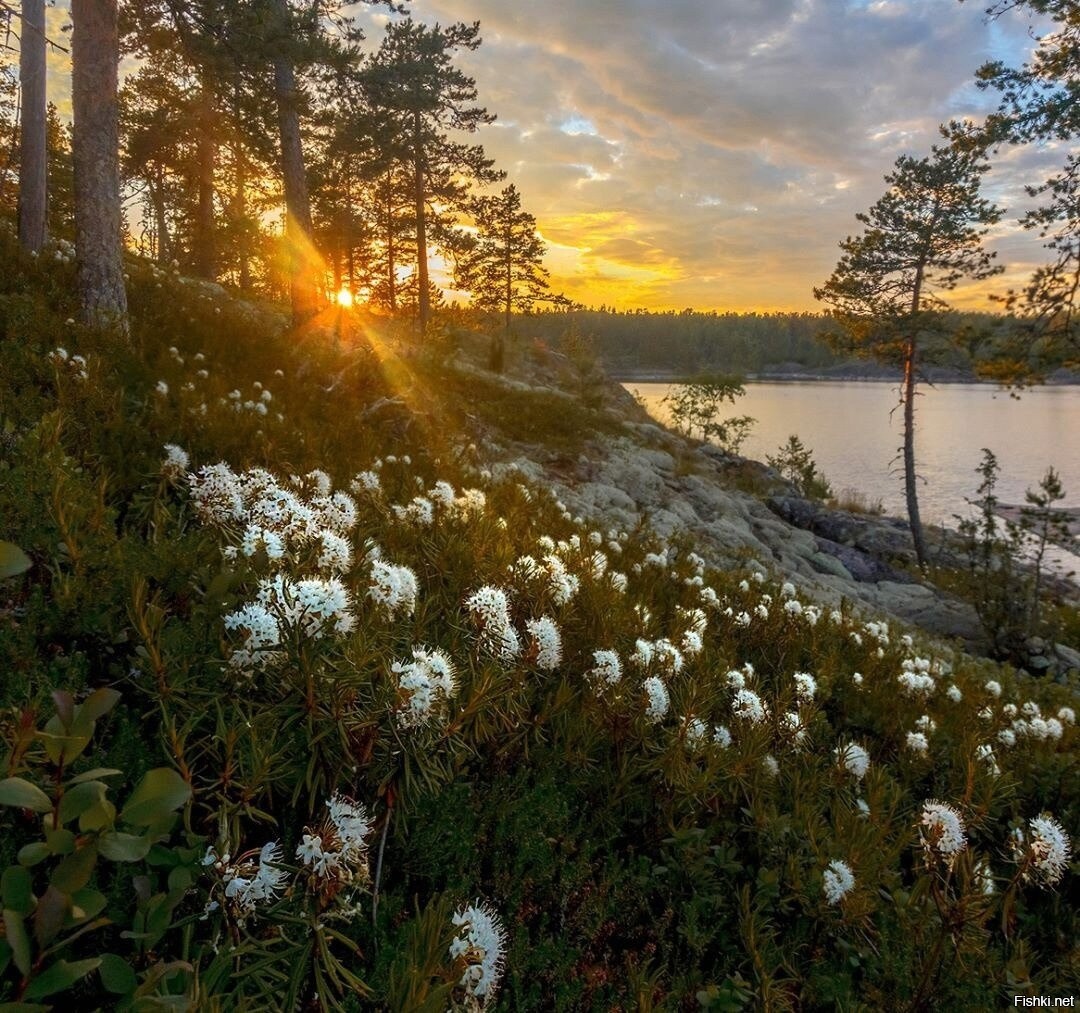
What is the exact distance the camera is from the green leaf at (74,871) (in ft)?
2.95

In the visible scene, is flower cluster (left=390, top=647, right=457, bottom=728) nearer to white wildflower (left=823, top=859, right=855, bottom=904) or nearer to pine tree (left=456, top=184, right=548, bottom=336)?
white wildflower (left=823, top=859, right=855, bottom=904)

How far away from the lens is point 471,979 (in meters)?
1.32

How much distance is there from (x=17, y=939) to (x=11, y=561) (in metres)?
0.57

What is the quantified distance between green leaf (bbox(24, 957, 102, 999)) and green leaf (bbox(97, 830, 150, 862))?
5.6 inches

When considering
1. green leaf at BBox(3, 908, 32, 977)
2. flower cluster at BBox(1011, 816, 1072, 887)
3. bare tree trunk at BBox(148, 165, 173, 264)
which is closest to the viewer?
green leaf at BBox(3, 908, 32, 977)

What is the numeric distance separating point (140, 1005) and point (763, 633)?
397cm

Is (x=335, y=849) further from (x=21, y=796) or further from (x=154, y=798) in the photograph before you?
(x=21, y=796)

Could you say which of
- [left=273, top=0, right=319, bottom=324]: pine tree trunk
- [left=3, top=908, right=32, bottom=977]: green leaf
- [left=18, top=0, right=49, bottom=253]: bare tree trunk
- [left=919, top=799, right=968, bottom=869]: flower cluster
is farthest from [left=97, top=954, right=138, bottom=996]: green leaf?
[left=18, top=0, right=49, bottom=253]: bare tree trunk

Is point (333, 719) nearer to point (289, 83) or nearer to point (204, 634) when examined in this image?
point (204, 634)

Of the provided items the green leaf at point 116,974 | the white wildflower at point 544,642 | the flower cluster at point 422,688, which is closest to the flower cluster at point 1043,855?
the white wildflower at point 544,642

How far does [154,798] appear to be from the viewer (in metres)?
1.01

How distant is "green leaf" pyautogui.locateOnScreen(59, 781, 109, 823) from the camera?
978mm

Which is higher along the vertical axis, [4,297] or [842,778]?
[4,297]

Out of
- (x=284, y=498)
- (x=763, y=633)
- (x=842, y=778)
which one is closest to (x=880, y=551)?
(x=763, y=633)
